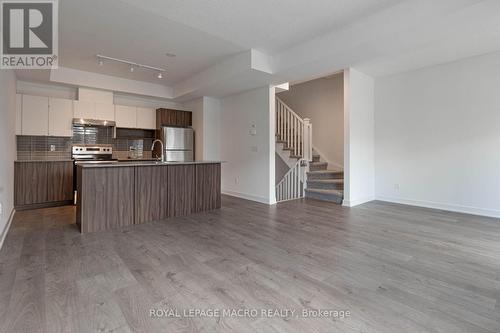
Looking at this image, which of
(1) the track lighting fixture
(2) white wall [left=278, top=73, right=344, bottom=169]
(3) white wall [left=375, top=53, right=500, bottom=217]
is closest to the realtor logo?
(1) the track lighting fixture

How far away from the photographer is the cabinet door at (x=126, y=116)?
5973 millimetres

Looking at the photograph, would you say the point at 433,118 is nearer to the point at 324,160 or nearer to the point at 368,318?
the point at 324,160

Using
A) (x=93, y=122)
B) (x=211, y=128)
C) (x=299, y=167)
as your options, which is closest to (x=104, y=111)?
(x=93, y=122)

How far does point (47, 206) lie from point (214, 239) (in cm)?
398

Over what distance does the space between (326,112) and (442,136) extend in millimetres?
3048

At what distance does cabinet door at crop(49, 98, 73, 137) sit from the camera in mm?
5199

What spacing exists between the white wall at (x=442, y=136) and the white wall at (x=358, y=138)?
0.21m

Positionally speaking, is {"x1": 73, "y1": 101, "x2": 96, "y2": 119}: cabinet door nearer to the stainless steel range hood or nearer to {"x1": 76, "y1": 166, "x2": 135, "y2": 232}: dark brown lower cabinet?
the stainless steel range hood

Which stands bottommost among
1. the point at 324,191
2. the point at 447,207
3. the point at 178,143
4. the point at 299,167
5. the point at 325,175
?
the point at 447,207

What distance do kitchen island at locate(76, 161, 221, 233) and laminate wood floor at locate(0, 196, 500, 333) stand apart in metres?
0.26

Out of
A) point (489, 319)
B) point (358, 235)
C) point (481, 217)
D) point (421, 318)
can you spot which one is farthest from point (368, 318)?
point (481, 217)

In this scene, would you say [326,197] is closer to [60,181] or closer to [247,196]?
[247,196]

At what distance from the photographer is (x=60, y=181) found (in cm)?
509

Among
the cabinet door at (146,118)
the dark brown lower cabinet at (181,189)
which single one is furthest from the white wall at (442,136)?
the cabinet door at (146,118)
